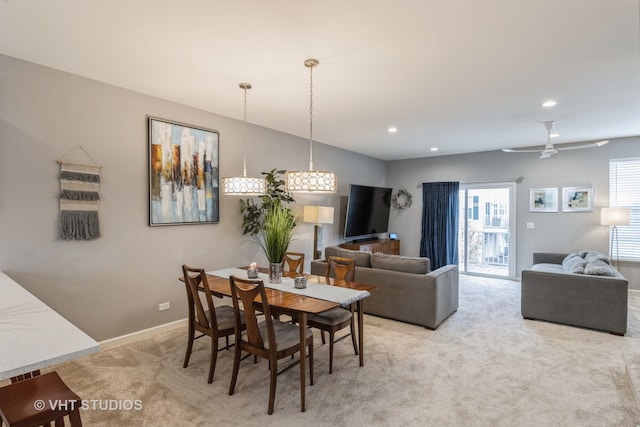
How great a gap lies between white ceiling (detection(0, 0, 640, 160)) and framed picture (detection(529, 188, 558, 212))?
203cm

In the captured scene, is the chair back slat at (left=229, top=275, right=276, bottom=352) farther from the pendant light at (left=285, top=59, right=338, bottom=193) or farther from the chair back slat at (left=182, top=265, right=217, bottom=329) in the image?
the pendant light at (left=285, top=59, right=338, bottom=193)

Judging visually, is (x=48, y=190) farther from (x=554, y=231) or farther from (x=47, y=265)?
(x=554, y=231)

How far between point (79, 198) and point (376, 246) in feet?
17.1

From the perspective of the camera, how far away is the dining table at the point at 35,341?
1.21 meters

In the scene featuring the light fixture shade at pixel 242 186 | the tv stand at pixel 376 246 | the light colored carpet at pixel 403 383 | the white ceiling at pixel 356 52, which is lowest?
the light colored carpet at pixel 403 383

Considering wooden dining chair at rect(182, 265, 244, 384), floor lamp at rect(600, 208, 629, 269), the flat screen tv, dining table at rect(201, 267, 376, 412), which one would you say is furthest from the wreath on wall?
wooden dining chair at rect(182, 265, 244, 384)

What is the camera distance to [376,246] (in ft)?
22.8

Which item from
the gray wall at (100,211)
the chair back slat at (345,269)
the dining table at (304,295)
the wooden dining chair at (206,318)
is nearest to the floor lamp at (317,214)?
the gray wall at (100,211)

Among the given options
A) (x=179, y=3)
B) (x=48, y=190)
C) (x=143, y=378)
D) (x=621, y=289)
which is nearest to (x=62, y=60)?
(x=48, y=190)

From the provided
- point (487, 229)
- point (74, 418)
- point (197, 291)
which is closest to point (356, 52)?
point (197, 291)

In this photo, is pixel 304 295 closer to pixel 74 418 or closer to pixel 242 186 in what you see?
pixel 242 186

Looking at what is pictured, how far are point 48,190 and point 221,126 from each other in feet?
6.66

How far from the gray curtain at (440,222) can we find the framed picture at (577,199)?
6.22 ft

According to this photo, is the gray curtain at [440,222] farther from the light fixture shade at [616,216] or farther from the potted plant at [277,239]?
the potted plant at [277,239]
